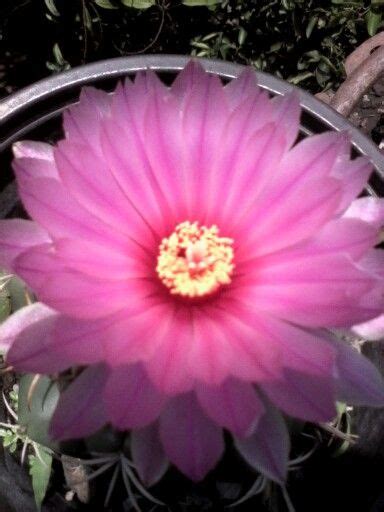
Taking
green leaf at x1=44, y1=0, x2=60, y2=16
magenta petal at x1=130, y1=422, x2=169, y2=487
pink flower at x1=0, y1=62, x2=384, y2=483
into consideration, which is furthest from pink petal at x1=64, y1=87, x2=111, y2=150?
green leaf at x1=44, y1=0, x2=60, y2=16

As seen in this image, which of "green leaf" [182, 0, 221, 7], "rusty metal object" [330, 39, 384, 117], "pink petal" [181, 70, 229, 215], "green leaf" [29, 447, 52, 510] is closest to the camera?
"pink petal" [181, 70, 229, 215]

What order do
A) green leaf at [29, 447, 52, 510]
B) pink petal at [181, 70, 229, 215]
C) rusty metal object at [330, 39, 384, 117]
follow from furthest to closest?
1. rusty metal object at [330, 39, 384, 117]
2. green leaf at [29, 447, 52, 510]
3. pink petal at [181, 70, 229, 215]

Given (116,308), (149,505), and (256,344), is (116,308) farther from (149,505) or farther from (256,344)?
(149,505)

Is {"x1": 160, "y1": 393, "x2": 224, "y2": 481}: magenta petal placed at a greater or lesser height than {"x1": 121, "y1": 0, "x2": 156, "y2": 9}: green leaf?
lesser

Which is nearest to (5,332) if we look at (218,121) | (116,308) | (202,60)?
(116,308)

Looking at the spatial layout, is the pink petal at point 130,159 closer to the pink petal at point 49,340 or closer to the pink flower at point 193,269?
the pink flower at point 193,269

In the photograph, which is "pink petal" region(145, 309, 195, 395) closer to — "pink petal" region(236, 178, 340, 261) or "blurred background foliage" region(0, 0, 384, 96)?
"pink petal" region(236, 178, 340, 261)
